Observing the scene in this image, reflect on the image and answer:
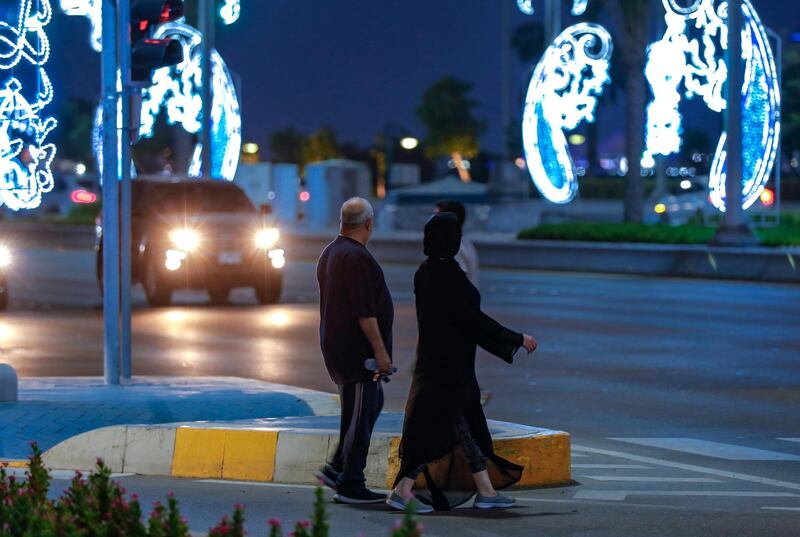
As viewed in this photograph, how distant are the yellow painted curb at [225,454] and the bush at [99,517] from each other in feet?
11.3

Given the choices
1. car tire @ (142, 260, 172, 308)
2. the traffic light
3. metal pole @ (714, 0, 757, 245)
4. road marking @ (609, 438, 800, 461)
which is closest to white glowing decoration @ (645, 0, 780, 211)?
metal pole @ (714, 0, 757, 245)

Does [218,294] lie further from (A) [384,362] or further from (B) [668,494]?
(A) [384,362]

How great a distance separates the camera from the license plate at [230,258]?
24391mm

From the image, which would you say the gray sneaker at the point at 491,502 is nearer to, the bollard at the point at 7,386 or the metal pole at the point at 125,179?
the bollard at the point at 7,386

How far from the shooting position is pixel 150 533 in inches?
216

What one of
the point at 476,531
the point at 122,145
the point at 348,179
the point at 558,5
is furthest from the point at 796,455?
the point at 348,179

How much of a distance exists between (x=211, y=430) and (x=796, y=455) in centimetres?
370

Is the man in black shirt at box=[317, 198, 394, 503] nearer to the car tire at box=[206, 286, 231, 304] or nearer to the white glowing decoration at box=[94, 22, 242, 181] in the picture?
the car tire at box=[206, 286, 231, 304]

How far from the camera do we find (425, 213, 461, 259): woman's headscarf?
8633mm

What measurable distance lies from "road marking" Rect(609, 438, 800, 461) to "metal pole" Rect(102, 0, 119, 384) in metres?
3.89

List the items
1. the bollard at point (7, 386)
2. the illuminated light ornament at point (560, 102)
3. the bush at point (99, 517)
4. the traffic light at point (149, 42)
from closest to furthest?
the bush at point (99, 517), the bollard at point (7, 386), the traffic light at point (149, 42), the illuminated light ornament at point (560, 102)

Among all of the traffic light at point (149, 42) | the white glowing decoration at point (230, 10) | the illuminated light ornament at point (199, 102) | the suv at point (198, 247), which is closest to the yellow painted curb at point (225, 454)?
the traffic light at point (149, 42)

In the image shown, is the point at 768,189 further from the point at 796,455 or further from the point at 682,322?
the point at 796,455

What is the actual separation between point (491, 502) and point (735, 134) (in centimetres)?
2156
